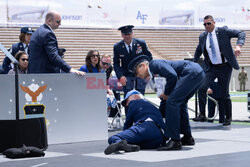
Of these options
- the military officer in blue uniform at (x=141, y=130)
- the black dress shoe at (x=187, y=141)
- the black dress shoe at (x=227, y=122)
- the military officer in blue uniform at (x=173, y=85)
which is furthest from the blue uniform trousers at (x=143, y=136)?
the black dress shoe at (x=227, y=122)

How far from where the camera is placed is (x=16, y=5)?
34438mm

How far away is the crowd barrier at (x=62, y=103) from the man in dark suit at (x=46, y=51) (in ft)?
0.70

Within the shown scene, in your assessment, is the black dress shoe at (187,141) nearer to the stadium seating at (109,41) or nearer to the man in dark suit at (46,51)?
the man in dark suit at (46,51)

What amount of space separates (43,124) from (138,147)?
→ 125 centimetres

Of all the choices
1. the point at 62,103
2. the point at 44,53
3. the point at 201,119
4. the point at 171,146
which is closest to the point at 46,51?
the point at 44,53

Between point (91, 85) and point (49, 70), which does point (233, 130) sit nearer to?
point (91, 85)

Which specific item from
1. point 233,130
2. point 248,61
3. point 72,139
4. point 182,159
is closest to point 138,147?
point 182,159

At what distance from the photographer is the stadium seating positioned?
35.9 meters

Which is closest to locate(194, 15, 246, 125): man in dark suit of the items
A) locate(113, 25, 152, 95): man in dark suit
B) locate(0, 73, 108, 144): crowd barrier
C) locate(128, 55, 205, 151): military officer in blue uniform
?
locate(113, 25, 152, 95): man in dark suit

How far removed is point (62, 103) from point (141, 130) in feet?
5.10

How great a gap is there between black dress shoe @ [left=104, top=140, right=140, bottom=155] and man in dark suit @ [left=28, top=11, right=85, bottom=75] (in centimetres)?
180

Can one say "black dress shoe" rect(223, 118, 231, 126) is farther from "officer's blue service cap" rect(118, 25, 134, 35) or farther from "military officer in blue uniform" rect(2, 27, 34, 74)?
"military officer in blue uniform" rect(2, 27, 34, 74)

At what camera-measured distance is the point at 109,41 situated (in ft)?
128

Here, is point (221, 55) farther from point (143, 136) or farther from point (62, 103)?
point (143, 136)
